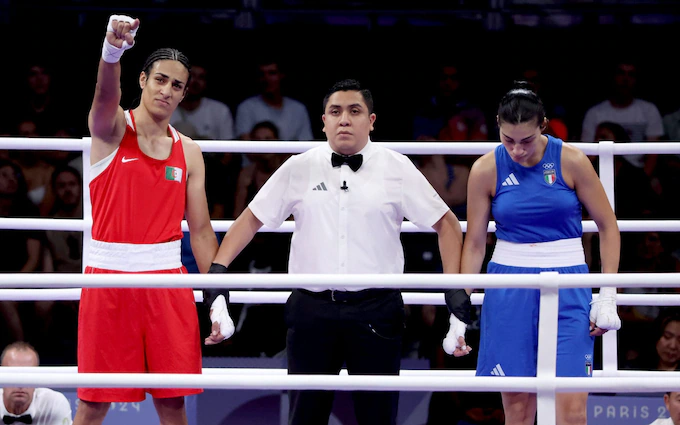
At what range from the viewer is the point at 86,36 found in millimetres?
5703

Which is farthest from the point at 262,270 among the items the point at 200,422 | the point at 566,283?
the point at 566,283

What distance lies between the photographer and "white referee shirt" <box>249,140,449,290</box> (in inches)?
110

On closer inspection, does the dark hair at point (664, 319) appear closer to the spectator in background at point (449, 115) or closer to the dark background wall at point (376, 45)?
the dark background wall at point (376, 45)

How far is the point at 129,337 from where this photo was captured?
9.16 ft

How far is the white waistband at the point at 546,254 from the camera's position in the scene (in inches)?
112

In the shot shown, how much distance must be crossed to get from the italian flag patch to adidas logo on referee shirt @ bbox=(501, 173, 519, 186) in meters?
1.07

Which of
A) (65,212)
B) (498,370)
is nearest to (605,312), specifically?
(498,370)

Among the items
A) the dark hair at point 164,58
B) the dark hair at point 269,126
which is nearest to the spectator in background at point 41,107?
the dark hair at point 269,126

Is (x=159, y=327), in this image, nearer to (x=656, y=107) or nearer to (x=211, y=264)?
(x=211, y=264)

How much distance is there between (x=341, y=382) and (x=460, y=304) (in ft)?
1.99

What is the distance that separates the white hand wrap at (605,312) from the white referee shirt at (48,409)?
2446 mm

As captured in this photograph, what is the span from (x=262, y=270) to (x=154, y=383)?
249 centimetres

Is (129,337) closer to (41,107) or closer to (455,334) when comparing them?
(455,334)

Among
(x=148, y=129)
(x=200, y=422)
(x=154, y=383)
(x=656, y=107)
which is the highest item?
(x=656, y=107)
